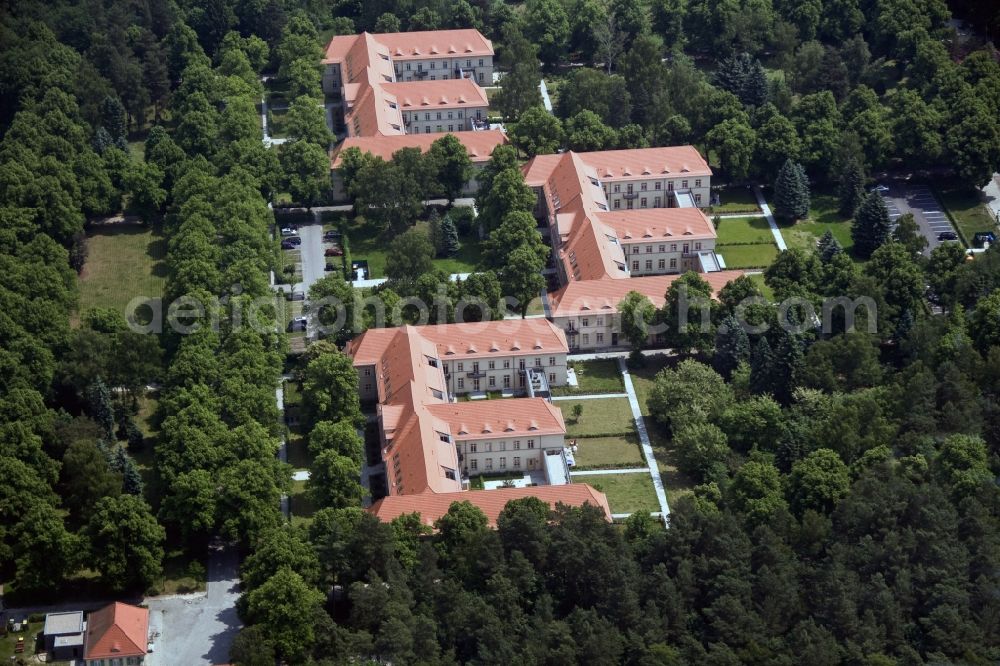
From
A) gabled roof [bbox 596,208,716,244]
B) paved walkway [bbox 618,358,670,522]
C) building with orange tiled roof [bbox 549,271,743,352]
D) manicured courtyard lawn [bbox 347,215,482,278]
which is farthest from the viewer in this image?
manicured courtyard lawn [bbox 347,215,482,278]

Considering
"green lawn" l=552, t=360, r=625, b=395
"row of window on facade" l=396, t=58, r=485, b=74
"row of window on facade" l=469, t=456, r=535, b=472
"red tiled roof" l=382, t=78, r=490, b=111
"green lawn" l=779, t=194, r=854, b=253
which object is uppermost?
"row of window on facade" l=396, t=58, r=485, b=74

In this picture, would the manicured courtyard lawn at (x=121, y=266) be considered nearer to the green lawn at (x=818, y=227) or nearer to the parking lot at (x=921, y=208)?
the green lawn at (x=818, y=227)

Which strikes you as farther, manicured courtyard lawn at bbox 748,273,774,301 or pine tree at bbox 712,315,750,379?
manicured courtyard lawn at bbox 748,273,774,301

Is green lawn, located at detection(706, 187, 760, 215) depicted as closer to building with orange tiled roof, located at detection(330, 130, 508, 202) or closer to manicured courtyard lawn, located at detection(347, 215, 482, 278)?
building with orange tiled roof, located at detection(330, 130, 508, 202)

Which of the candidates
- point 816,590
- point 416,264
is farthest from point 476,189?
point 816,590

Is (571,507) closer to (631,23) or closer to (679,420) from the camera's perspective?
(679,420)

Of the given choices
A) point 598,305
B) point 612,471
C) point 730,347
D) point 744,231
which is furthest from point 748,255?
point 612,471

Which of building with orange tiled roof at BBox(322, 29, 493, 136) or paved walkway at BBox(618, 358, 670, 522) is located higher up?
building with orange tiled roof at BBox(322, 29, 493, 136)

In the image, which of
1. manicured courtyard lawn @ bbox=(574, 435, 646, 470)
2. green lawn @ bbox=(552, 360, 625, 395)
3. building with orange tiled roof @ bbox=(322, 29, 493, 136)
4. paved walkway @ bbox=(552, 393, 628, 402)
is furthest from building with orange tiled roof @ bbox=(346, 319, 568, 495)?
building with orange tiled roof @ bbox=(322, 29, 493, 136)
